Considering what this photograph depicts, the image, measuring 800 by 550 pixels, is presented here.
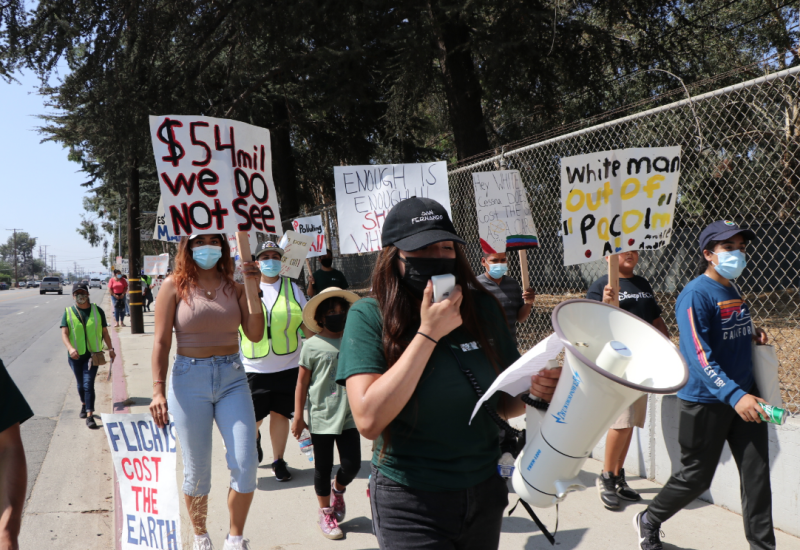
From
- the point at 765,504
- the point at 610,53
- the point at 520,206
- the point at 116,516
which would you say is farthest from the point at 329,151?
the point at 765,504

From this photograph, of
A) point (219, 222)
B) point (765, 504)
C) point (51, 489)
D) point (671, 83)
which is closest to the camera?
point (765, 504)

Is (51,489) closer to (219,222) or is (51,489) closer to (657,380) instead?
(219,222)

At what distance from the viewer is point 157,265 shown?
21.2 metres

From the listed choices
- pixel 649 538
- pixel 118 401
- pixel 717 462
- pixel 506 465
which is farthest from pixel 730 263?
pixel 118 401

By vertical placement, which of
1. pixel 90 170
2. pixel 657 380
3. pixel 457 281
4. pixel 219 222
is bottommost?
pixel 657 380

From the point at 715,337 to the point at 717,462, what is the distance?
682 millimetres

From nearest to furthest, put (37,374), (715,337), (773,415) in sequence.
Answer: (773,415) < (715,337) < (37,374)

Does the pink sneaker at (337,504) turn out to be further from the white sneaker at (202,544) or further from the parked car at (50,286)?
the parked car at (50,286)

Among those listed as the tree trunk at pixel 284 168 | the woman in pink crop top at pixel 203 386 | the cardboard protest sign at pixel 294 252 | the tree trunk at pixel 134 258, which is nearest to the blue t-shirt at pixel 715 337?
the woman in pink crop top at pixel 203 386

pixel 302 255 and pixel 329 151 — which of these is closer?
pixel 302 255

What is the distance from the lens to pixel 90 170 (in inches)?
1091

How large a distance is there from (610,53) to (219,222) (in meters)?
9.34

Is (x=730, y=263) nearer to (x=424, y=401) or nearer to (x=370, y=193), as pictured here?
(x=424, y=401)

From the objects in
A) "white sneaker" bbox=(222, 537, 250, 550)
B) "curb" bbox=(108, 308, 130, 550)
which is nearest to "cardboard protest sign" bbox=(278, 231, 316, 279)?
"curb" bbox=(108, 308, 130, 550)
